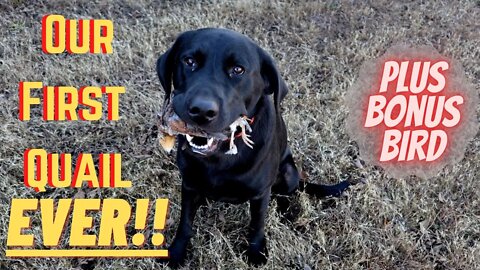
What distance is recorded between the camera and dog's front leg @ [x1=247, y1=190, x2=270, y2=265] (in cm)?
239

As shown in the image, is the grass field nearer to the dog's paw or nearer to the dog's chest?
the dog's paw

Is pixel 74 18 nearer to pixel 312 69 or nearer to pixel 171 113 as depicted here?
pixel 312 69

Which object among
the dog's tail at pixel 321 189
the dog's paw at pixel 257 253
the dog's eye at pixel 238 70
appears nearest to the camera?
the dog's eye at pixel 238 70

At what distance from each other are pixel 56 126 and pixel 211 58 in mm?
1707

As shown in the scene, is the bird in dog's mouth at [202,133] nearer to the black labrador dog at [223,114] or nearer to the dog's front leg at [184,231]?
the black labrador dog at [223,114]

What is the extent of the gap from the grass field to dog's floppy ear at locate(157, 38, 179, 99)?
90 centimetres

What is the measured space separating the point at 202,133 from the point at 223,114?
6.9 inches

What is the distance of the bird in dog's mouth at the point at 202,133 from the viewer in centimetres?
196

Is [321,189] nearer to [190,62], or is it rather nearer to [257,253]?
[257,253]

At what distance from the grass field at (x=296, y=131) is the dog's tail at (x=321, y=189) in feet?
Result: 0.18

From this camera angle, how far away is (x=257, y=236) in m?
2.51

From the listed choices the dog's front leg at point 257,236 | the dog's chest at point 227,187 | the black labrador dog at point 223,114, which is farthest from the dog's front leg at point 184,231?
the dog's front leg at point 257,236

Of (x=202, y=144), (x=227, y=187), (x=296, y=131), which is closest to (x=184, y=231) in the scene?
(x=227, y=187)

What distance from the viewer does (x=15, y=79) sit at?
3582 mm
